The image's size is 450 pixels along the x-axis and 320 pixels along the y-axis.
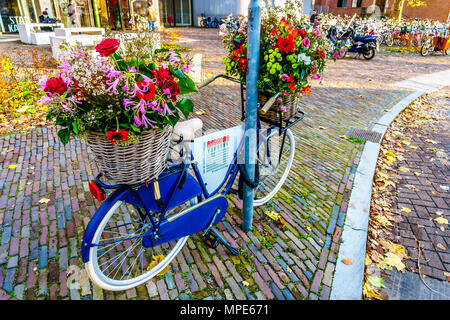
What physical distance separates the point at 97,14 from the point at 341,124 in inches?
763

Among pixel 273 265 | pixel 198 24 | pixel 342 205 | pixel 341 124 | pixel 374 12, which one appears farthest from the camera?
pixel 374 12

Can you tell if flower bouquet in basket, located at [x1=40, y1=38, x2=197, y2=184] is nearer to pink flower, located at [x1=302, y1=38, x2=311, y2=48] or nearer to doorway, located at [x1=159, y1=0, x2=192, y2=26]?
pink flower, located at [x1=302, y1=38, x2=311, y2=48]

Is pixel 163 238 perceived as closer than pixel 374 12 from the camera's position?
Yes

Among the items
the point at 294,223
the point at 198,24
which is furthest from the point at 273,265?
the point at 198,24

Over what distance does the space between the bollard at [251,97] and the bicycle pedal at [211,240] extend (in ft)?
1.24

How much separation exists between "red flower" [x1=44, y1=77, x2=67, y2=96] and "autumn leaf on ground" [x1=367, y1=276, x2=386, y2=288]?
108 inches

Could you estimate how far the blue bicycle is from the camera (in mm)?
2090

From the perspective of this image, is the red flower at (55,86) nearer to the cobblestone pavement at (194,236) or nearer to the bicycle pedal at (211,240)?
the cobblestone pavement at (194,236)

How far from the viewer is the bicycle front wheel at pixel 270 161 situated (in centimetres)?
314

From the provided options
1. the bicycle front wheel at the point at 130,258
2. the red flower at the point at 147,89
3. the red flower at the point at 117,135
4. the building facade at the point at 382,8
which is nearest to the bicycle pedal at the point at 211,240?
the bicycle front wheel at the point at 130,258

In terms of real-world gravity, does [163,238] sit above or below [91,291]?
above

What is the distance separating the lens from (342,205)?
3.50m
